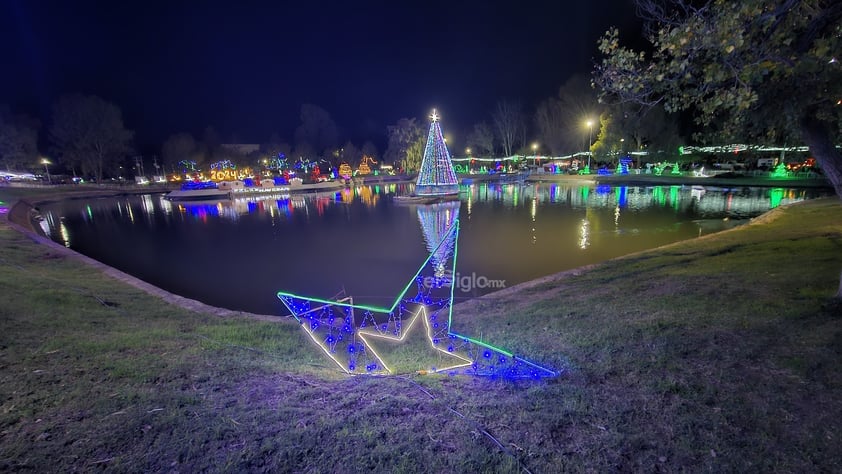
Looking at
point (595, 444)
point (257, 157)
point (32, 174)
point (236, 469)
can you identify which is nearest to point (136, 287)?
point (236, 469)

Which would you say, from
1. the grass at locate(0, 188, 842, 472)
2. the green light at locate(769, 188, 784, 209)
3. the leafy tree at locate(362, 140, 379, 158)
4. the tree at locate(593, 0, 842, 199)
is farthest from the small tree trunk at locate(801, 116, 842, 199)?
the leafy tree at locate(362, 140, 379, 158)

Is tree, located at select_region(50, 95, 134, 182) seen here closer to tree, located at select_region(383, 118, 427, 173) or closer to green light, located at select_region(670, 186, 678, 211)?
tree, located at select_region(383, 118, 427, 173)

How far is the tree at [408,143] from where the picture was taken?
64875 mm

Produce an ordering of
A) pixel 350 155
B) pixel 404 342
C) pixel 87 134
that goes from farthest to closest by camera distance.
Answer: pixel 350 155 < pixel 87 134 < pixel 404 342

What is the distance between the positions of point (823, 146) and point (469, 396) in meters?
5.84

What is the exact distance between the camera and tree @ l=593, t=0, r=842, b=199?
3.74 meters

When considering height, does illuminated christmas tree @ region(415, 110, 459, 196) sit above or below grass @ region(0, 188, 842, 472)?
above

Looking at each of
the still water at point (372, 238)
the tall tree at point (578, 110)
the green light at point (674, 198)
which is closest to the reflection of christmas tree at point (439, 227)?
the still water at point (372, 238)

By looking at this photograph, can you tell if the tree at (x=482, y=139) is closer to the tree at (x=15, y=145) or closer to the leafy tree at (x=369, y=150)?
the leafy tree at (x=369, y=150)

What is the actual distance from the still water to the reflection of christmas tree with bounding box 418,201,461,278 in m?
0.17

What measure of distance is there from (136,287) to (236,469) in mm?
9407

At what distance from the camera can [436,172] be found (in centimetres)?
3244

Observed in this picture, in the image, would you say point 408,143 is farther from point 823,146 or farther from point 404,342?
point 823,146

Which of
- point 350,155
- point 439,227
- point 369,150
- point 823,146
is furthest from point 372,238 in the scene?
point 369,150
